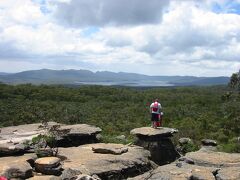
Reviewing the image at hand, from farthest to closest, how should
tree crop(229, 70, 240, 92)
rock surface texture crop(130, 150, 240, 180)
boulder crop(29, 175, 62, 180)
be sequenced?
tree crop(229, 70, 240, 92) < rock surface texture crop(130, 150, 240, 180) < boulder crop(29, 175, 62, 180)

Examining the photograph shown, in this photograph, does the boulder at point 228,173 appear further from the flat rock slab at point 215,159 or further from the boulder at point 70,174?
the boulder at point 70,174

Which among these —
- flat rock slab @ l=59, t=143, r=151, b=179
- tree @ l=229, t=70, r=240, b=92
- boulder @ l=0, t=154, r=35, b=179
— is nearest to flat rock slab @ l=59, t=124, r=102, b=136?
flat rock slab @ l=59, t=143, r=151, b=179

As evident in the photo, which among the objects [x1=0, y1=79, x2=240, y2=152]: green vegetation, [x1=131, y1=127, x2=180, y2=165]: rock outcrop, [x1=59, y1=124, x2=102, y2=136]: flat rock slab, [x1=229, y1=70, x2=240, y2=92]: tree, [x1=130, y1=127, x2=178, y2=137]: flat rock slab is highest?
[x1=229, y1=70, x2=240, y2=92]: tree

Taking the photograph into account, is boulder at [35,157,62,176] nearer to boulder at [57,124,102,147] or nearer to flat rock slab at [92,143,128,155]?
flat rock slab at [92,143,128,155]

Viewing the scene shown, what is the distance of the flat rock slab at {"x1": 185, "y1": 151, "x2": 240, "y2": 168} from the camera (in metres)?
18.2

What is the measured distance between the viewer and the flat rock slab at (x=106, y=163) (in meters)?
17.6

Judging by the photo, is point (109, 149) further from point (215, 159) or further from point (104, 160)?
point (215, 159)

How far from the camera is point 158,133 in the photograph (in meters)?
24.6

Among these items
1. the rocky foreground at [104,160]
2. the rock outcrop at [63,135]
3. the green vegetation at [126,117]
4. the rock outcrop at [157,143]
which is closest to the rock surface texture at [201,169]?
the rocky foreground at [104,160]

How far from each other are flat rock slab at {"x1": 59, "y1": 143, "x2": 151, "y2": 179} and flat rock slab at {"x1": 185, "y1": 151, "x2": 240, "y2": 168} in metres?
2.72

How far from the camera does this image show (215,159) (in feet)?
62.2

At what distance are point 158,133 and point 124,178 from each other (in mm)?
6637

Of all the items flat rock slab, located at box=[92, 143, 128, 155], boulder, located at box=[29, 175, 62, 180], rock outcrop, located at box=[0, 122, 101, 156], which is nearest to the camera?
boulder, located at box=[29, 175, 62, 180]

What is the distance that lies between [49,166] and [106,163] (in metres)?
3.07
